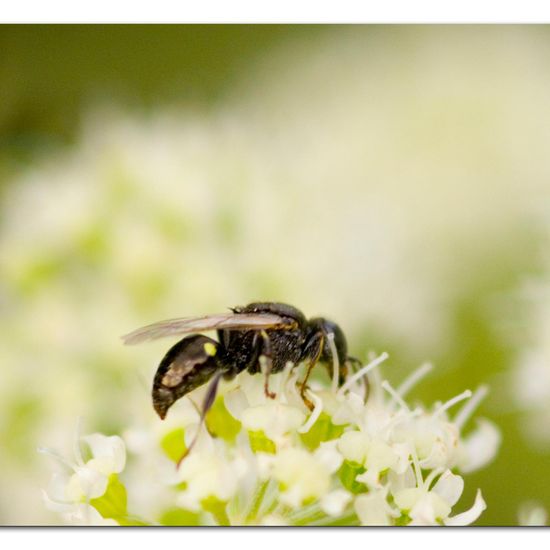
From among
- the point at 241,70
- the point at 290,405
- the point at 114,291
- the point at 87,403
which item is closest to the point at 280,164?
the point at 241,70

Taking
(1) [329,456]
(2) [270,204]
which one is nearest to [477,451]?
(1) [329,456]

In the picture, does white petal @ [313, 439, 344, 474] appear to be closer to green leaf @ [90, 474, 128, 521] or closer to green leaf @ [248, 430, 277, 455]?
green leaf @ [248, 430, 277, 455]

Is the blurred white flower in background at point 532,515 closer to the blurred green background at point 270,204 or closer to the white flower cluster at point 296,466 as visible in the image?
the blurred green background at point 270,204

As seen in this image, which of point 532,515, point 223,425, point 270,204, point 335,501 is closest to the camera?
point 335,501

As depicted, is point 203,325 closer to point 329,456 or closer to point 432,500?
point 329,456

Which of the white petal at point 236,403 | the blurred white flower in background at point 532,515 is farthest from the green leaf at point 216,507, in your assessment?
the blurred white flower in background at point 532,515

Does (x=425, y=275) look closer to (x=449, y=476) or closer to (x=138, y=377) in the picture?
(x=138, y=377)

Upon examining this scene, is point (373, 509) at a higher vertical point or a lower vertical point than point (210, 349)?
lower
